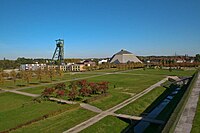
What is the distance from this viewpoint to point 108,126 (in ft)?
78.1

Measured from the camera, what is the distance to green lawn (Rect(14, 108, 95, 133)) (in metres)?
21.9

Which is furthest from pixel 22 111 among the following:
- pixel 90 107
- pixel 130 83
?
pixel 130 83

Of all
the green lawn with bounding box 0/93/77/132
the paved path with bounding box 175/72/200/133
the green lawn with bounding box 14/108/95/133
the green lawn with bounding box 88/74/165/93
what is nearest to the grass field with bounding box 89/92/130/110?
the green lawn with bounding box 14/108/95/133

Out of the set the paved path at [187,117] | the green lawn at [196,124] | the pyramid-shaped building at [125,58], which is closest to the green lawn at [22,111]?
the paved path at [187,117]

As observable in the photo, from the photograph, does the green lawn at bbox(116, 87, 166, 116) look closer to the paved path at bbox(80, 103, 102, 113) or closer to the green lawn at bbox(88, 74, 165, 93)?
the paved path at bbox(80, 103, 102, 113)

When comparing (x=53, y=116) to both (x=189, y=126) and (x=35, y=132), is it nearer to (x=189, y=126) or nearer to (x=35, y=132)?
(x=35, y=132)

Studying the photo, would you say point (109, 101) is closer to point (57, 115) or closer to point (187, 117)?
point (57, 115)

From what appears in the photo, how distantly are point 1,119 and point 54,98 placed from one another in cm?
1199

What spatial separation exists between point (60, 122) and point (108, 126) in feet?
18.5

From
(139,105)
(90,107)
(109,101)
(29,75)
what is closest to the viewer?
(90,107)

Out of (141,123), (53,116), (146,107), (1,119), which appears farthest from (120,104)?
(1,119)

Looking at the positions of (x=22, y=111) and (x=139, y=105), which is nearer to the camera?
(x=22, y=111)

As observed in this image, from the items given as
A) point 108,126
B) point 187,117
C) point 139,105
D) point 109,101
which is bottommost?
point 108,126

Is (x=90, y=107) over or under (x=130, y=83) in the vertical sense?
under
